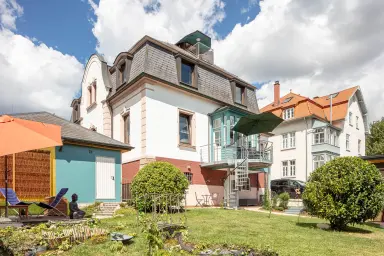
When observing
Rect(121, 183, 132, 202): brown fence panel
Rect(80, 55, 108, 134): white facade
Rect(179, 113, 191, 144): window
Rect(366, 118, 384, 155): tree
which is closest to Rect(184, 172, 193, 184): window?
Rect(179, 113, 191, 144): window

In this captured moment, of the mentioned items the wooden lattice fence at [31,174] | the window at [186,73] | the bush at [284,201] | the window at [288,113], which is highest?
the window at [186,73]

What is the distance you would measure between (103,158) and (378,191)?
37.0ft

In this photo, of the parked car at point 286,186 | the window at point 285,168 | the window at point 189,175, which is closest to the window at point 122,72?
the window at point 189,175

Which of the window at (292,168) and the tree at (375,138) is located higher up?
the tree at (375,138)

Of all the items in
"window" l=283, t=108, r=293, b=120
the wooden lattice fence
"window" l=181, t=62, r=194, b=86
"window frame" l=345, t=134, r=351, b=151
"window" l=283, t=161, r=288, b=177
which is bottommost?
"window" l=283, t=161, r=288, b=177

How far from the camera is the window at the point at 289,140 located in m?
31.3

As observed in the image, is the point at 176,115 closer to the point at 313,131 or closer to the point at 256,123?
the point at 256,123

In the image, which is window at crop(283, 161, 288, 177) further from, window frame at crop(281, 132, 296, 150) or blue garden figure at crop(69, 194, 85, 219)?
blue garden figure at crop(69, 194, 85, 219)

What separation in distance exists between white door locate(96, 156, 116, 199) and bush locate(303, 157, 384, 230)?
8.98 m

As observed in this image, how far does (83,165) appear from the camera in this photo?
13.0 meters

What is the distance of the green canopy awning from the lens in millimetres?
14148

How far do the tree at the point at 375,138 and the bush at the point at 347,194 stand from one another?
111ft

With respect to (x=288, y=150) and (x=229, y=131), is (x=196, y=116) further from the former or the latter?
(x=288, y=150)

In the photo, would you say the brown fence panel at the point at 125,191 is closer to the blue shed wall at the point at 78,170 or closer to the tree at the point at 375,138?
the blue shed wall at the point at 78,170
